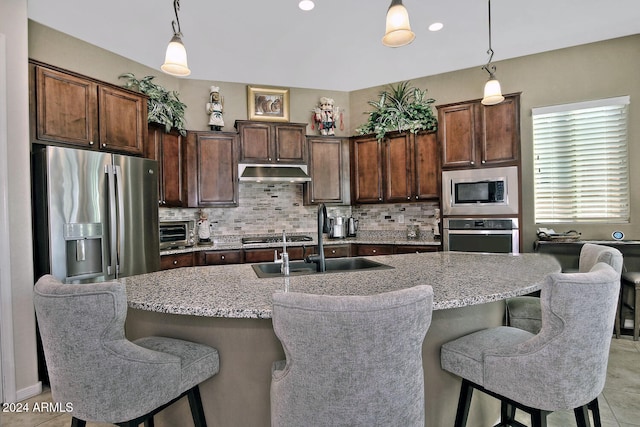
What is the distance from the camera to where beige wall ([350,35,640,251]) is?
368cm

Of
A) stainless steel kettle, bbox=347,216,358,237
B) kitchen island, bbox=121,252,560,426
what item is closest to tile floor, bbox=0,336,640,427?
kitchen island, bbox=121,252,560,426

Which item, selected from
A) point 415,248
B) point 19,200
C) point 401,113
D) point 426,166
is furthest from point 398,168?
point 19,200

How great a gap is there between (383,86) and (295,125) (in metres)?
1.42

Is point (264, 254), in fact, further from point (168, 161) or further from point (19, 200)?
point (19, 200)

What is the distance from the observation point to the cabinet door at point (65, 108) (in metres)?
2.65

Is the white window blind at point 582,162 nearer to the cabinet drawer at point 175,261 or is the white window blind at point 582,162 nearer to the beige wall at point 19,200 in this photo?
the cabinet drawer at point 175,261

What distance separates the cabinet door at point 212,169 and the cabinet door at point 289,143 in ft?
1.83

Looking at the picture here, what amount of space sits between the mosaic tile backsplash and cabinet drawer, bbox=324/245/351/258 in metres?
0.68

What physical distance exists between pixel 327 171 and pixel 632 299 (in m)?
3.61

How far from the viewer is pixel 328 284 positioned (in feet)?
5.27

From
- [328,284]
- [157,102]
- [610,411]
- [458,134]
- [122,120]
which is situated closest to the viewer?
[328,284]

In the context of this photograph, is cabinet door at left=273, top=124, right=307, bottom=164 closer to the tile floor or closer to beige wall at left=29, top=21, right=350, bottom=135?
beige wall at left=29, top=21, right=350, bottom=135

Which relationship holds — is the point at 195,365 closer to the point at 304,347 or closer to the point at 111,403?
the point at 111,403

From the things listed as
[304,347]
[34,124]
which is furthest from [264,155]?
[304,347]
